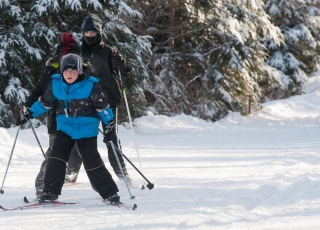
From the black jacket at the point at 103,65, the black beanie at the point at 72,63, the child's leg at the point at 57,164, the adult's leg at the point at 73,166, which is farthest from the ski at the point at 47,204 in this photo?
the black jacket at the point at 103,65

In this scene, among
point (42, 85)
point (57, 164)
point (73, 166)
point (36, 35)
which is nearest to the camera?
point (57, 164)

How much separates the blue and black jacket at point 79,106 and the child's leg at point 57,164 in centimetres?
8

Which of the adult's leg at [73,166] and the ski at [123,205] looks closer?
the ski at [123,205]

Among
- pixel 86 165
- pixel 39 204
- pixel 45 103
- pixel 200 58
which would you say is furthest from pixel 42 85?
pixel 200 58

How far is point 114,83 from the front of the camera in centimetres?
614

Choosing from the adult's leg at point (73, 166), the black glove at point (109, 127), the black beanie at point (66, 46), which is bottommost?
the adult's leg at point (73, 166)

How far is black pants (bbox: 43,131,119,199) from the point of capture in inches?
202

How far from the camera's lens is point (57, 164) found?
5.16 m

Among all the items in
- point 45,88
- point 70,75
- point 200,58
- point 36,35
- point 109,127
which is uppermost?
point 36,35

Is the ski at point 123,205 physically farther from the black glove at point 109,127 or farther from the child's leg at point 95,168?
the black glove at point 109,127

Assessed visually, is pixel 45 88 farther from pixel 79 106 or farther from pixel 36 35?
pixel 36 35

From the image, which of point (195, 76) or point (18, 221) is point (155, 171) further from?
point (195, 76)

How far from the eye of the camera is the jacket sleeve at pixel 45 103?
5.23 meters

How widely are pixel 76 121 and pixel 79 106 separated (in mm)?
138
